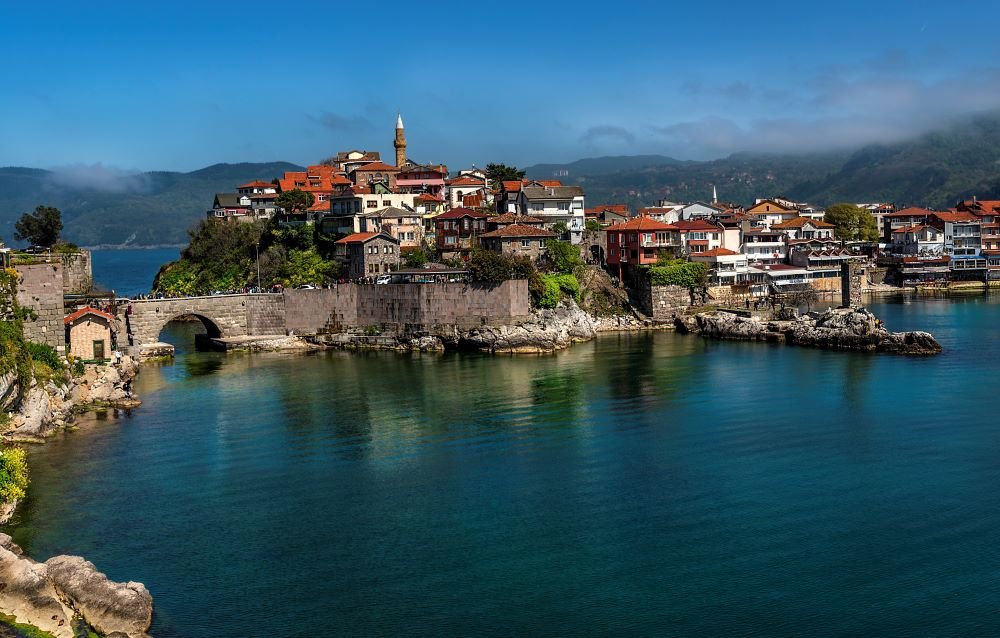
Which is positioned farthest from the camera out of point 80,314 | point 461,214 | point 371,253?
point 461,214

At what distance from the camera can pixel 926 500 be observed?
22.5m

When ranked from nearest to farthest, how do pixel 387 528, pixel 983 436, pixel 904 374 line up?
1. pixel 387 528
2. pixel 983 436
3. pixel 904 374

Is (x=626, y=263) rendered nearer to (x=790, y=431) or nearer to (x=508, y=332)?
(x=508, y=332)

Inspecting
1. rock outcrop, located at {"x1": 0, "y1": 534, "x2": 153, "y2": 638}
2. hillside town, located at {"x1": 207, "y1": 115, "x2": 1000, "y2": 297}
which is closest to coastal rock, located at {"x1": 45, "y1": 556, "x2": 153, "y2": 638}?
rock outcrop, located at {"x1": 0, "y1": 534, "x2": 153, "y2": 638}

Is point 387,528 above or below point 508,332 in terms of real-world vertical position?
below

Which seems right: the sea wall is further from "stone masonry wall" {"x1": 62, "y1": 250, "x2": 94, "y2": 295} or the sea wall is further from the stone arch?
"stone masonry wall" {"x1": 62, "y1": 250, "x2": 94, "y2": 295}

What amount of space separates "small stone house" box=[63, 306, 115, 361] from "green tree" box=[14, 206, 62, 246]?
16.2 metres

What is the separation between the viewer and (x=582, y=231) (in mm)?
58781

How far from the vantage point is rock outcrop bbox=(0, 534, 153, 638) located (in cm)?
1619

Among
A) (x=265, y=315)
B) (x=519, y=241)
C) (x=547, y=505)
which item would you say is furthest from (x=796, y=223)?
(x=547, y=505)

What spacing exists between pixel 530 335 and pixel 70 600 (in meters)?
31.7

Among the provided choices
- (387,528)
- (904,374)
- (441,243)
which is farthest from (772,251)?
(387,528)

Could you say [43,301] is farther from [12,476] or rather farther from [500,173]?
[500,173]

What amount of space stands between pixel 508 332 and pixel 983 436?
23.4 m
